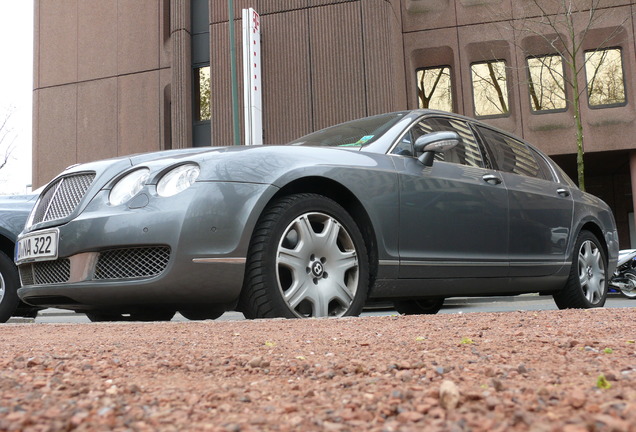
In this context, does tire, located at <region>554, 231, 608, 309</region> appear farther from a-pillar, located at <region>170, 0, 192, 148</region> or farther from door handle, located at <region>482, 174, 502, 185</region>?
a-pillar, located at <region>170, 0, 192, 148</region>

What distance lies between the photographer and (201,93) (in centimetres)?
1931

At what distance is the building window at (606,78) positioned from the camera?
18.1m

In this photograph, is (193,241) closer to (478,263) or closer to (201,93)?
(478,263)

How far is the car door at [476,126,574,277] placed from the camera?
5.21 meters

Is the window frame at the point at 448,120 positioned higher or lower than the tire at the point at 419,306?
higher

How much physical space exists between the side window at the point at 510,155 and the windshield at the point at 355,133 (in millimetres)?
949

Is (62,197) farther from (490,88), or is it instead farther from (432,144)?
(490,88)

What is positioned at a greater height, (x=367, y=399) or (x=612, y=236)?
(x=612, y=236)

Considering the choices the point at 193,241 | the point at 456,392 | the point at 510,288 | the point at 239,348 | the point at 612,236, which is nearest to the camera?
the point at 456,392

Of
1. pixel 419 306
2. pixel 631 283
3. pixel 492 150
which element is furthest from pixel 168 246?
pixel 631 283

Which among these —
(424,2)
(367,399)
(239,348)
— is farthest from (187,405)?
(424,2)

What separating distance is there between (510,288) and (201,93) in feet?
50.5

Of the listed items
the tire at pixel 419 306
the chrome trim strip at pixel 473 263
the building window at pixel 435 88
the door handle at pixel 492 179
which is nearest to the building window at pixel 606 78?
the building window at pixel 435 88

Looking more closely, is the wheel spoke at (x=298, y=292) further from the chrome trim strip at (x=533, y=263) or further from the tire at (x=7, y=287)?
the tire at (x=7, y=287)
